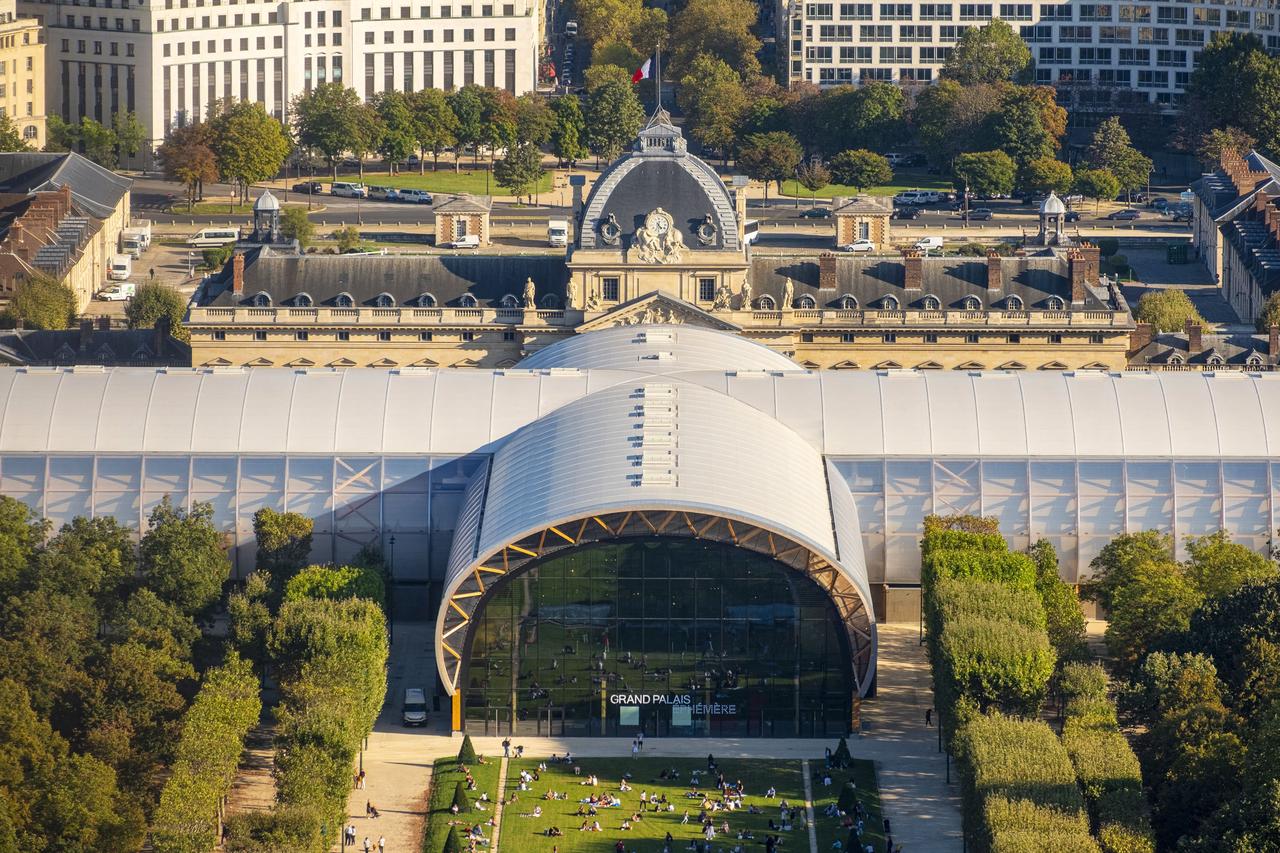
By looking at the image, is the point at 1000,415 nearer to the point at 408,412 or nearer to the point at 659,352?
the point at 659,352

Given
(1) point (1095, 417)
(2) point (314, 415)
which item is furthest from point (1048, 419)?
(2) point (314, 415)

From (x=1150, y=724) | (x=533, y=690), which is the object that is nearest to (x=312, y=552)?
(x=533, y=690)

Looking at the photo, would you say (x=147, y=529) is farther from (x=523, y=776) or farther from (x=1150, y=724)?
(x=1150, y=724)

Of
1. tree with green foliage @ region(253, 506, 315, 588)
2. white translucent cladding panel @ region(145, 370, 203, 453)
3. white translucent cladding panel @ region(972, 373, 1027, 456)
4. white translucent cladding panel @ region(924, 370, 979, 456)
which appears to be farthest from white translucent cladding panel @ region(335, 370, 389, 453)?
white translucent cladding panel @ region(972, 373, 1027, 456)

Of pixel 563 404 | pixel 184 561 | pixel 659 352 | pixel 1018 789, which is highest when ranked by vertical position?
pixel 659 352

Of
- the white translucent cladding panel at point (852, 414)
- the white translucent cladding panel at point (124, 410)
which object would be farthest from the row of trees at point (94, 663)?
the white translucent cladding panel at point (852, 414)

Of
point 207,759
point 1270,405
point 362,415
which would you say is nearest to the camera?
point 207,759
